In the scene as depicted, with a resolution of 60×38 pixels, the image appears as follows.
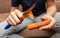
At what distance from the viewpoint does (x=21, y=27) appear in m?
0.70

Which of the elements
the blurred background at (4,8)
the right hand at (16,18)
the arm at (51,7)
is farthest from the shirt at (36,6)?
the blurred background at (4,8)

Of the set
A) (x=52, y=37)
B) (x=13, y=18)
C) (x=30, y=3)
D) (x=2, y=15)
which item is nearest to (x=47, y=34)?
(x=52, y=37)

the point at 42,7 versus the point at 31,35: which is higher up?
the point at 42,7

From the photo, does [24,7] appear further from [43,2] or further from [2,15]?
[2,15]

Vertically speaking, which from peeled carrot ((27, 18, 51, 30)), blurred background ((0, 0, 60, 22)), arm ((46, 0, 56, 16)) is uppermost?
blurred background ((0, 0, 60, 22))

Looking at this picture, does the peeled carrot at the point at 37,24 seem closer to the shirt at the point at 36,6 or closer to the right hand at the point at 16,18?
the right hand at the point at 16,18

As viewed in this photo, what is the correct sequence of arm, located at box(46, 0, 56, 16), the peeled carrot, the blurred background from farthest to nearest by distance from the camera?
the blurred background, arm, located at box(46, 0, 56, 16), the peeled carrot

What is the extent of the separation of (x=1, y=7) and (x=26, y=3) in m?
0.64

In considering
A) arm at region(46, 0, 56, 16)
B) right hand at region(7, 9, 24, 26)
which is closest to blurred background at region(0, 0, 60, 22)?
arm at region(46, 0, 56, 16)

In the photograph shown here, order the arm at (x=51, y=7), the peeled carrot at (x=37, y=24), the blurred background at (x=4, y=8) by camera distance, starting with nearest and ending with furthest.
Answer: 1. the peeled carrot at (x=37, y=24)
2. the arm at (x=51, y=7)
3. the blurred background at (x=4, y=8)

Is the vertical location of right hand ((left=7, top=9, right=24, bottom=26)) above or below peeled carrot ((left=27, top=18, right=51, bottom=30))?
above

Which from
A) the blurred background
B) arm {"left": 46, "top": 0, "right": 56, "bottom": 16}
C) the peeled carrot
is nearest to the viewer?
the peeled carrot

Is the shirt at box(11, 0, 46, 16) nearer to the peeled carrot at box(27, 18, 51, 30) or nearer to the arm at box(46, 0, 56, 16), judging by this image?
the arm at box(46, 0, 56, 16)

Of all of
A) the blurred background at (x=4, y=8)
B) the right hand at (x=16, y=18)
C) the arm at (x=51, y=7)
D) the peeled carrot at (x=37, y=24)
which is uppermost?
the blurred background at (x=4, y=8)
